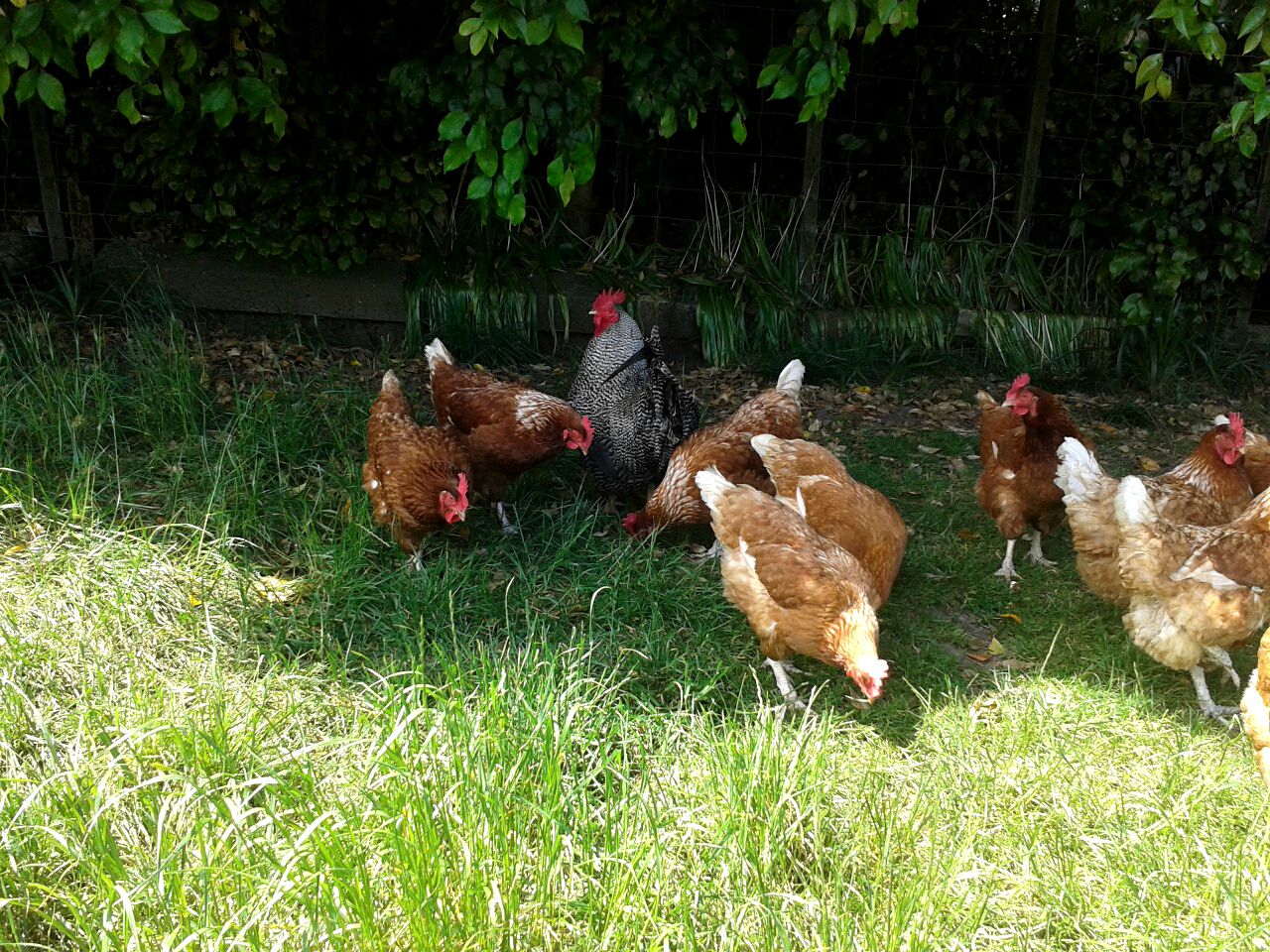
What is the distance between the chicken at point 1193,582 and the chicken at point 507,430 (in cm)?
224

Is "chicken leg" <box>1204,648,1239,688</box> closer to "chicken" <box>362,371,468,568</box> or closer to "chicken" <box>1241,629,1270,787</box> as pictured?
"chicken" <box>1241,629,1270,787</box>

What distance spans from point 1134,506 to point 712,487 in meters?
1.49

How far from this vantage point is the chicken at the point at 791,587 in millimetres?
3396

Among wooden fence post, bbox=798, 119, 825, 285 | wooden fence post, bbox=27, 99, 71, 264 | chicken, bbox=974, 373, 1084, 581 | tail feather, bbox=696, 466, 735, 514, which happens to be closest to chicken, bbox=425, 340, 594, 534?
tail feather, bbox=696, 466, 735, 514

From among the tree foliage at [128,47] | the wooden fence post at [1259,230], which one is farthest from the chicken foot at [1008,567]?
the tree foliage at [128,47]

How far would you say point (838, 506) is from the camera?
3990 millimetres

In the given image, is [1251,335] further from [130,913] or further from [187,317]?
[130,913]

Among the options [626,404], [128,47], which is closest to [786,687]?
[626,404]

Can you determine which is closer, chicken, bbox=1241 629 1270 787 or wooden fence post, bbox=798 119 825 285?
chicken, bbox=1241 629 1270 787

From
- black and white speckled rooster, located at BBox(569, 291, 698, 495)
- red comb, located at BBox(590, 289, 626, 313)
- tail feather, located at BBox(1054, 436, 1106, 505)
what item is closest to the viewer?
tail feather, located at BBox(1054, 436, 1106, 505)

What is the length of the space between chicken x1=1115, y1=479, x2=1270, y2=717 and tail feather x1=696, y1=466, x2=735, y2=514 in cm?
141

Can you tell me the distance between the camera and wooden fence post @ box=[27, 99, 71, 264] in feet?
20.0

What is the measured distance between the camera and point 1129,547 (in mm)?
3666

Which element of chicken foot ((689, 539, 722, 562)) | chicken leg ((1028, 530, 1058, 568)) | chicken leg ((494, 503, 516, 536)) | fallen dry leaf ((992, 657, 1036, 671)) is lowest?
fallen dry leaf ((992, 657, 1036, 671))
